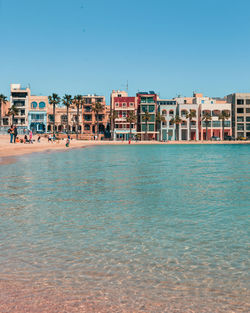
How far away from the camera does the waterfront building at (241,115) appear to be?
13888cm

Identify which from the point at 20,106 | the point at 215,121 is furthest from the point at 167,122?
the point at 20,106

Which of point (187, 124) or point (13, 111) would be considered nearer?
point (13, 111)

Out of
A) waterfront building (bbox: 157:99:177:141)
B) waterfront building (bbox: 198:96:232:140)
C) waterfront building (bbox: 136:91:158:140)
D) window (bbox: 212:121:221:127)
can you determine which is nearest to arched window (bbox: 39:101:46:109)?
waterfront building (bbox: 136:91:158:140)

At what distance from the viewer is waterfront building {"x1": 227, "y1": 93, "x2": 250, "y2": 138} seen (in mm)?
138875

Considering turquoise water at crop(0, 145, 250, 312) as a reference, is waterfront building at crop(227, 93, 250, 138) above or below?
above

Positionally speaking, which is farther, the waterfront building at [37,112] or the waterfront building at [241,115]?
the waterfront building at [241,115]

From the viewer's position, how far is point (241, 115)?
13862 centimetres

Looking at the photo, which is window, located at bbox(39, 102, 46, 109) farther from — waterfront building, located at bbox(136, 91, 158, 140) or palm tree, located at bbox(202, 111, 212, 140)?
palm tree, located at bbox(202, 111, 212, 140)

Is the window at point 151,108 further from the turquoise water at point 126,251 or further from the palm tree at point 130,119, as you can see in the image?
the turquoise water at point 126,251

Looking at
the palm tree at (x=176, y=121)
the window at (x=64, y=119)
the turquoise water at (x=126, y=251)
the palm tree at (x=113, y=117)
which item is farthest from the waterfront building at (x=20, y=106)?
the turquoise water at (x=126, y=251)

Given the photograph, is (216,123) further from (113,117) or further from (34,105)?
(34,105)

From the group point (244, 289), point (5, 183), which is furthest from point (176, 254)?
point (5, 183)

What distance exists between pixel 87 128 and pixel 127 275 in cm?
13669

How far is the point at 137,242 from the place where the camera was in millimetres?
8328
